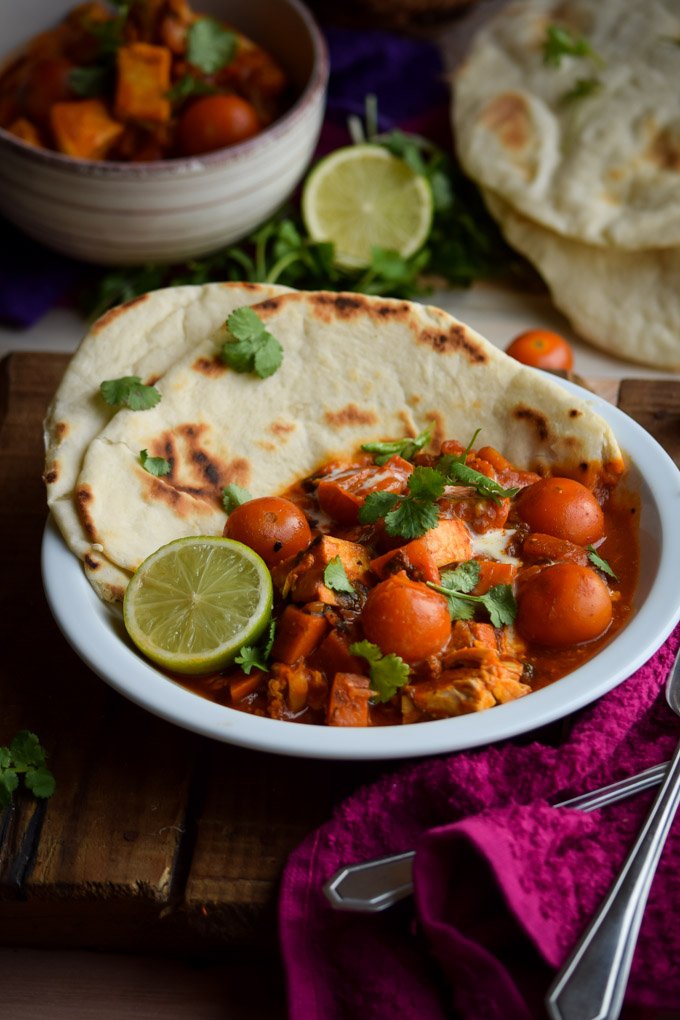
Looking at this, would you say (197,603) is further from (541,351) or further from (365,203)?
(365,203)

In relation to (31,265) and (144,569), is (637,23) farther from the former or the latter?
(144,569)

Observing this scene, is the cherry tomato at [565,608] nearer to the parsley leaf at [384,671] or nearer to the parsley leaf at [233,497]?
the parsley leaf at [384,671]

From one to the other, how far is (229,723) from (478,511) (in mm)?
1031

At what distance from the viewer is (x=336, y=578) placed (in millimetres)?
3082

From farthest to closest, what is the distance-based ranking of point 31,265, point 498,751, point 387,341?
point 31,265
point 387,341
point 498,751

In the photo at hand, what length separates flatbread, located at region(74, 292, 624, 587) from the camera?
350 cm

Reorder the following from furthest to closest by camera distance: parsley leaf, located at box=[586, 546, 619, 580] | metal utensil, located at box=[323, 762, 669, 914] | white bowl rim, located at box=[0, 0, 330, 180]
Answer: white bowl rim, located at box=[0, 0, 330, 180]
parsley leaf, located at box=[586, 546, 619, 580]
metal utensil, located at box=[323, 762, 669, 914]

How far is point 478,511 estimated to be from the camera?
3355 mm

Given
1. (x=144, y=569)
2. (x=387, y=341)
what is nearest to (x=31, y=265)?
(x=387, y=341)

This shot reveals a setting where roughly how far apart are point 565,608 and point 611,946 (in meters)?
0.90

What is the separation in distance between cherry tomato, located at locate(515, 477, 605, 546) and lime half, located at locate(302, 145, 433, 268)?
229 cm

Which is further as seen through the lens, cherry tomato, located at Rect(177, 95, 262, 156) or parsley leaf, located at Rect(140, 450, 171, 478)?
cherry tomato, located at Rect(177, 95, 262, 156)

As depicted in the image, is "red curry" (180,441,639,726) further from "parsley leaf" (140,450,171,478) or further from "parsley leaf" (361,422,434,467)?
"parsley leaf" (140,450,171,478)

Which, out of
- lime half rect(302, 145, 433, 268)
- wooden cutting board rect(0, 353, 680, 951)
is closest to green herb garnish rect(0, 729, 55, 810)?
wooden cutting board rect(0, 353, 680, 951)
